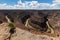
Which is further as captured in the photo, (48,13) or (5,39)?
(48,13)

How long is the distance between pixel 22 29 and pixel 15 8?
150 cm

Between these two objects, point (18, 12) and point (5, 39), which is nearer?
point (5, 39)

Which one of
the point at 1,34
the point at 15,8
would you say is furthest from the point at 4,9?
the point at 1,34

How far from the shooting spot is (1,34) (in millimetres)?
8711

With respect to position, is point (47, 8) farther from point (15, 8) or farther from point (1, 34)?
point (1, 34)

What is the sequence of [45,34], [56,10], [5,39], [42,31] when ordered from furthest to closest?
1. [56,10]
2. [42,31]
3. [45,34]
4. [5,39]

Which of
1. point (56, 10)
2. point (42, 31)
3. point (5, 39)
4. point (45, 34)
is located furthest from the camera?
point (56, 10)

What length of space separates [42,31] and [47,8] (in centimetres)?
129

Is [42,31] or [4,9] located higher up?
[4,9]

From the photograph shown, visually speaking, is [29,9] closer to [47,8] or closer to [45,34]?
[47,8]

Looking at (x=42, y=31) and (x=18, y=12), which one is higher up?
(x=18, y=12)

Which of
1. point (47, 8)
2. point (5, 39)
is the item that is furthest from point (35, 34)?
point (47, 8)

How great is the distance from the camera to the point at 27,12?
420 inches

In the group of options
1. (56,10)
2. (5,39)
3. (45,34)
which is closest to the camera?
(5,39)
